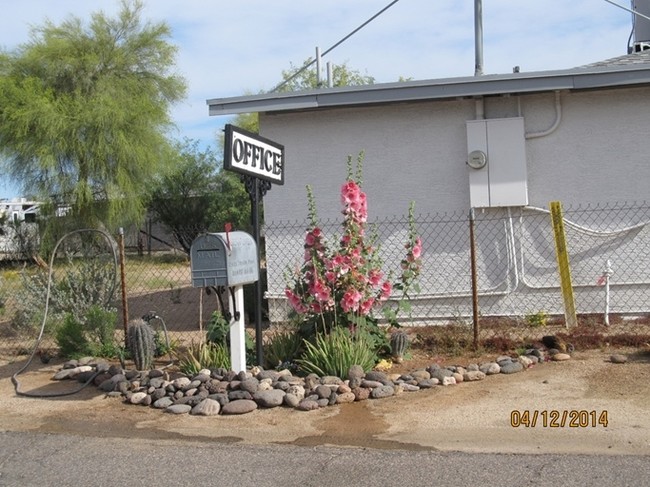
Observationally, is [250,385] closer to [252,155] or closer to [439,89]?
[252,155]

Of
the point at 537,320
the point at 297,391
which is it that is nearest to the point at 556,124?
the point at 537,320

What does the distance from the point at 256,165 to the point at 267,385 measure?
2.07 meters

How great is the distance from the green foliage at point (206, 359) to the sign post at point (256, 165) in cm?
33

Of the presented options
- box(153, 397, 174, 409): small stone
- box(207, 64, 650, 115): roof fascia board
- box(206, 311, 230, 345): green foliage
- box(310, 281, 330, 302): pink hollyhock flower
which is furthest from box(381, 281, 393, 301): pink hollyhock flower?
box(207, 64, 650, 115): roof fascia board

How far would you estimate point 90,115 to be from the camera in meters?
21.1

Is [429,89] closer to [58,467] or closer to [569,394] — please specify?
[569,394]

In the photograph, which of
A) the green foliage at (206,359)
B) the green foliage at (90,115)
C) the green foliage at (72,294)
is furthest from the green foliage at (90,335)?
the green foliage at (90,115)

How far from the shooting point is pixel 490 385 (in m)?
7.49

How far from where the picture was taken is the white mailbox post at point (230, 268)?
7.55 m

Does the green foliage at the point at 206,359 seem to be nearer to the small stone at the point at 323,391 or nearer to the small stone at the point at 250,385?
the small stone at the point at 250,385

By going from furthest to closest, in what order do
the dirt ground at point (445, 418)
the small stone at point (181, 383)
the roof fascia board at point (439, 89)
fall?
the roof fascia board at point (439, 89), the small stone at point (181, 383), the dirt ground at point (445, 418)

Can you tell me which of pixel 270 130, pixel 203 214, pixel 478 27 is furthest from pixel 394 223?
pixel 203 214

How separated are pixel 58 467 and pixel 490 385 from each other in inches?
145
